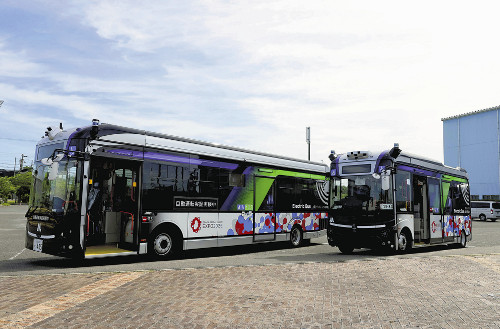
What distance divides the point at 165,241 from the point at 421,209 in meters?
8.73

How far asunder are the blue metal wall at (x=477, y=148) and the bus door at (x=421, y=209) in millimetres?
46638

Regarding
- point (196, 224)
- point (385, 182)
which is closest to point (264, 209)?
point (196, 224)

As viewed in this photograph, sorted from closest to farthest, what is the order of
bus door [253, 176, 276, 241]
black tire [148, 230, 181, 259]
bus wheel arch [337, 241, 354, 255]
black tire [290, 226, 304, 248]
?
black tire [148, 230, 181, 259] → bus wheel arch [337, 241, 354, 255] → bus door [253, 176, 276, 241] → black tire [290, 226, 304, 248]

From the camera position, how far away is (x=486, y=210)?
44.3 metres

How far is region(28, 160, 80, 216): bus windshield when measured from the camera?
9.91 m

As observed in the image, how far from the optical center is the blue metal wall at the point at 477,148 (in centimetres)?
5563

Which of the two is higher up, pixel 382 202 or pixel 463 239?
pixel 382 202

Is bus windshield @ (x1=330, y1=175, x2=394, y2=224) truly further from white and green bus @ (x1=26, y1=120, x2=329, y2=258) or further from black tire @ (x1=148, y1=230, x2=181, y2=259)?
black tire @ (x1=148, y1=230, x2=181, y2=259)

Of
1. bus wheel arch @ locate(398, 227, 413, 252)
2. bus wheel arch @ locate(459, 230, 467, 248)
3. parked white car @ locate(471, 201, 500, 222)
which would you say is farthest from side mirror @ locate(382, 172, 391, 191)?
parked white car @ locate(471, 201, 500, 222)

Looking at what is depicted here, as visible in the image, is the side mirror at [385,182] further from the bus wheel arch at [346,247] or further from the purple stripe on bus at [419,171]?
the bus wheel arch at [346,247]

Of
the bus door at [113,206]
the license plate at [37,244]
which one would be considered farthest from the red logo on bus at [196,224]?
the license plate at [37,244]

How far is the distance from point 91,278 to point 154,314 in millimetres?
2892

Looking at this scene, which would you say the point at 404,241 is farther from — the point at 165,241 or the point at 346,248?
the point at 165,241

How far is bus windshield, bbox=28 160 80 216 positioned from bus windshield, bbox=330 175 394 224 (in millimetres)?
7721
